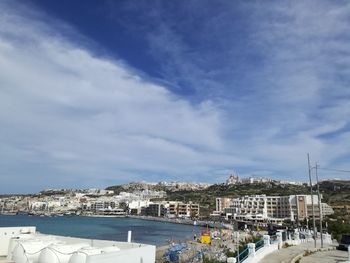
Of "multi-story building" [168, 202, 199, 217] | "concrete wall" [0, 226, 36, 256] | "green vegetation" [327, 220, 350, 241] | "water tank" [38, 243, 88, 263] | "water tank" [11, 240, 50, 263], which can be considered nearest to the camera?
"water tank" [38, 243, 88, 263]

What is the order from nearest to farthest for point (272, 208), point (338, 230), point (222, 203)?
point (338, 230) < point (272, 208) < point (222, 203)

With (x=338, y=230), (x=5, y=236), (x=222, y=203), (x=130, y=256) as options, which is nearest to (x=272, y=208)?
(x=222, y=203)

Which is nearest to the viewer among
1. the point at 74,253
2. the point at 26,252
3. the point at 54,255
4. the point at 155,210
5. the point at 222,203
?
the point at 74,253

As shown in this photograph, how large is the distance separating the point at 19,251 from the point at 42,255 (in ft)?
3.53

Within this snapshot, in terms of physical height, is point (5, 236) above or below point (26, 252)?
above

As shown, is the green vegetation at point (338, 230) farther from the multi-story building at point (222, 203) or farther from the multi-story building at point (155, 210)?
the multi-story building at point (155, 210)

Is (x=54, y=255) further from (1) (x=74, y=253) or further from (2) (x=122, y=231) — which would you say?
(2) (x=122, y=231)

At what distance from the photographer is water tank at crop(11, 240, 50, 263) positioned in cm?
1123

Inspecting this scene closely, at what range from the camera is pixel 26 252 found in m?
11.3

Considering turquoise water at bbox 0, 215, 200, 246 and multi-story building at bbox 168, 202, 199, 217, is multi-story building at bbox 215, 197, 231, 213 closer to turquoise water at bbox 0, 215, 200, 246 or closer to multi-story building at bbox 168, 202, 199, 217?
multi-story building at bbox 168, 202, 199, 217

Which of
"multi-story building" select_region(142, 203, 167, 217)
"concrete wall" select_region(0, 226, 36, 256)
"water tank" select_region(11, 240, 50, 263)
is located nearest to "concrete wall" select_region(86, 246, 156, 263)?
"water tank" select_region(11, 240, 50, 263)

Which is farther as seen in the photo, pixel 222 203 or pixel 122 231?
pixel 222 203

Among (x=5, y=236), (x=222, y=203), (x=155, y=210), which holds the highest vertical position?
(x=222, y=203)

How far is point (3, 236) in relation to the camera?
14078 mm
